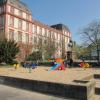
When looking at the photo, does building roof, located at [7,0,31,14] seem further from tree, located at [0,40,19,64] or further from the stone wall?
the stone wall

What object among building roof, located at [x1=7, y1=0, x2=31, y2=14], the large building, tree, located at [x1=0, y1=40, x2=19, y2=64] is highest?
building roof, located at [x1=7, y1=0, x2=31, y2=14]

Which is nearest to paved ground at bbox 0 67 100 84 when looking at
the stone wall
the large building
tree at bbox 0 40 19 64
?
the stone wall

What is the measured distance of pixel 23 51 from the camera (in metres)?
57.3

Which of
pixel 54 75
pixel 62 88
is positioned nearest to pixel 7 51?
pixel 54 75

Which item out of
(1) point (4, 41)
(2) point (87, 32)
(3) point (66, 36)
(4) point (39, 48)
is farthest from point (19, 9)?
(3) point (66, 36)

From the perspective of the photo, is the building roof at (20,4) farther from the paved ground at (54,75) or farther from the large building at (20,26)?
the paved ground at (54,75)

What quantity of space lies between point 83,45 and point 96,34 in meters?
3.43

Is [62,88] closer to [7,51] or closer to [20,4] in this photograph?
[7,51]

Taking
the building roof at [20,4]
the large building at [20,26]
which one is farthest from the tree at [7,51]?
the building roof at [20,4]

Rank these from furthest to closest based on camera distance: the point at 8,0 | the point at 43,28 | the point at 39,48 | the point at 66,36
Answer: the point at 66,36, the point at 43,28, the point at 39,48, the point at 8,0

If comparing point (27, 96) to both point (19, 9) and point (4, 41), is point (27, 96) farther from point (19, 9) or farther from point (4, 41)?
point (19, 9)

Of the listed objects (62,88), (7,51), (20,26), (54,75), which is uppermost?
(20,26)

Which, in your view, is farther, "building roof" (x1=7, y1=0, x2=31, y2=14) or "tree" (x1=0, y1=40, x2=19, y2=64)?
"building roof" (x1=7, y1=0, x2=31, y2=14)

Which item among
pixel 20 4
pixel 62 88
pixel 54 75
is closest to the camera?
pixel 62 88
